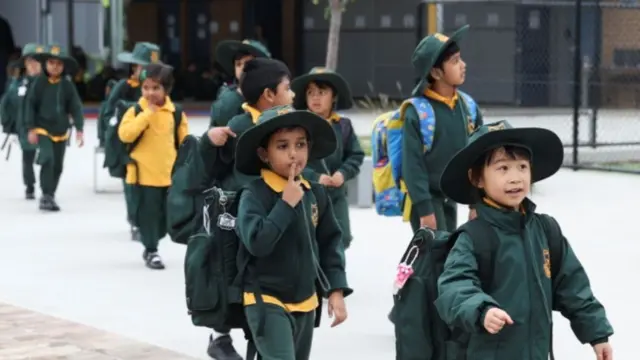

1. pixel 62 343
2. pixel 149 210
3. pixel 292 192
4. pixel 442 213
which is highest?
pixel 292 192

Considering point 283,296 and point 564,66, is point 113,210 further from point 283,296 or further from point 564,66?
point 564,66

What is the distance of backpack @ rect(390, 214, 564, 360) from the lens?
471 centimetres

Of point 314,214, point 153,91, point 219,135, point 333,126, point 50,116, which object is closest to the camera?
point 314,214

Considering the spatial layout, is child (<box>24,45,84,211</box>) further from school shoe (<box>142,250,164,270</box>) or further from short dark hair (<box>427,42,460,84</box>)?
short dark hair (<box>427,42,460,84</box>)

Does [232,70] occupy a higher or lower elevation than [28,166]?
higher

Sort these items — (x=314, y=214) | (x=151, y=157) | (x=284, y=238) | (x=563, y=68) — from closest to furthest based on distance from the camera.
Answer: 1. (x=284, y=238)
2. (x=314, y=214)
3. (x=151, y=157)
4. (x=563, y=68)

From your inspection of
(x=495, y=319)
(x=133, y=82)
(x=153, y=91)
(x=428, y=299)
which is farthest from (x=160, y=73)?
(x=495, y=319)

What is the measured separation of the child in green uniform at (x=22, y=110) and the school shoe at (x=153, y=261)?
164 inches

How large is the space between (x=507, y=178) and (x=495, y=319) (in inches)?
21.0

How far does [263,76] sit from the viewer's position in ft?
22.8

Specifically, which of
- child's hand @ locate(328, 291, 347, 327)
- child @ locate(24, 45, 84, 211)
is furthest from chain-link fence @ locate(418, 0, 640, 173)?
child's hand @ locate(328, 291, 347, 327)

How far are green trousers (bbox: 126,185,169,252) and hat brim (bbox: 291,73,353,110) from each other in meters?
2.02

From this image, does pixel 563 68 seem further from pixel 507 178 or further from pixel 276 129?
pixel 507 178

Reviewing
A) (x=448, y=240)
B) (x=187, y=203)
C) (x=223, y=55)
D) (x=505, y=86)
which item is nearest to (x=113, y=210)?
(x=223, y=55)
